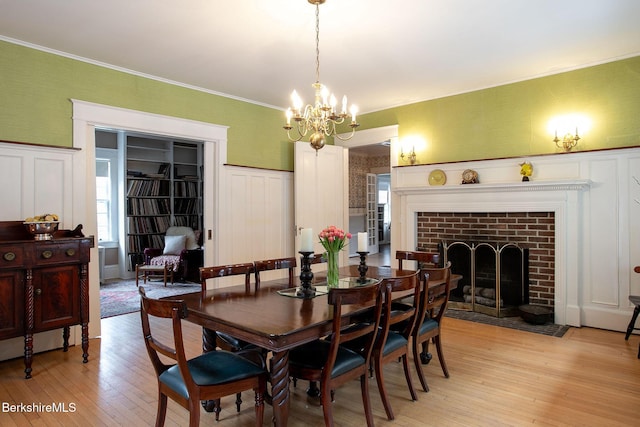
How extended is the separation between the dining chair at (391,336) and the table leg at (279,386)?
2.11ft

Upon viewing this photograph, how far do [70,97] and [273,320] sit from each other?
10.4ft

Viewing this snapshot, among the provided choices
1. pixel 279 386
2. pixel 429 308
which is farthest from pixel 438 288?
pixel 279 386

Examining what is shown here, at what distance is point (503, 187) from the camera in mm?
4406

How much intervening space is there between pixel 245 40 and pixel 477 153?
2970 millimetres

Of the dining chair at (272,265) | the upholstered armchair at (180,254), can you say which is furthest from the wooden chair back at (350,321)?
the upholstered armchair at (180,254)

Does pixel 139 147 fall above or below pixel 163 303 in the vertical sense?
above

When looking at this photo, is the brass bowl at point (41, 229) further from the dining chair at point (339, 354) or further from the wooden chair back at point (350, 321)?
the wooden chair back at point (350, 321)

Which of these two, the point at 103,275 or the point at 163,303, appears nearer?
the point at 163,303

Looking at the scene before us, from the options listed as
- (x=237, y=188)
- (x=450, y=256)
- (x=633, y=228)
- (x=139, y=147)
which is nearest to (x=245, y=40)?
(x=237, y=188)

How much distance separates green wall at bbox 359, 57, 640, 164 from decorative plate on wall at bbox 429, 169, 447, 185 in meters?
0.18

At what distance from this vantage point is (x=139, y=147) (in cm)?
733

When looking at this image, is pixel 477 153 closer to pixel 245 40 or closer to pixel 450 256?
pixel 450 256

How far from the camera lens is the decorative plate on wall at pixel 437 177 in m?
4.96

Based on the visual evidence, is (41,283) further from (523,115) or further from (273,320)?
(523,115)
